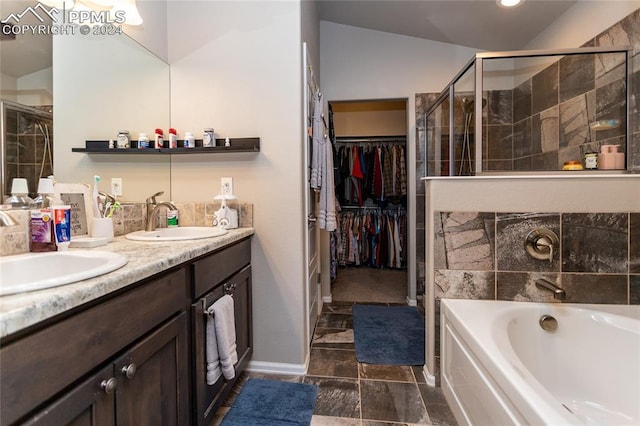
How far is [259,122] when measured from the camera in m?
1.82

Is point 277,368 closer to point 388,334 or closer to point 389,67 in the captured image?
point 388,334

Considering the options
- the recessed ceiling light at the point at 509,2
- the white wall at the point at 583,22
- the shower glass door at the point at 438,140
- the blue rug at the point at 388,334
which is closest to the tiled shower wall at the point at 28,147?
the blue rug at the point at 388,334

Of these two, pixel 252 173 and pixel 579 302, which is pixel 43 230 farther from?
pixel 579 302

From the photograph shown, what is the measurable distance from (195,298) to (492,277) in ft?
5.04

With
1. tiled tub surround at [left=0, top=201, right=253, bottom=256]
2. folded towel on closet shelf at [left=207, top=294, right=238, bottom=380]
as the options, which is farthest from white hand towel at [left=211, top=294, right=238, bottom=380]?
tiled tub surround at [left=0, top=201, right=253, bottom=256]

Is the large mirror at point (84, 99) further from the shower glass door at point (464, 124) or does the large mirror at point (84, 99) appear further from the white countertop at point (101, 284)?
the shower glass door at point (464, 124)

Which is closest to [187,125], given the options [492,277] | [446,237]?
[446,237]

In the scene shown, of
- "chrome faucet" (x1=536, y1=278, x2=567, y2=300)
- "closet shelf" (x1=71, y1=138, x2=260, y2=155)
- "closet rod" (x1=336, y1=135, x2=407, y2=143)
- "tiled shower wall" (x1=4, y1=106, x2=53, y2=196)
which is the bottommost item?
"chrome faucet" (x1=536, y1=278, x2=567, y2=300)

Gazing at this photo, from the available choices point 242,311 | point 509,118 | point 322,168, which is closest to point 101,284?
point 242,311

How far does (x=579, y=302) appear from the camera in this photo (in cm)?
158

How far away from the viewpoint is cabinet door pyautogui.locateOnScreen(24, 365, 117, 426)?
0.62 metres

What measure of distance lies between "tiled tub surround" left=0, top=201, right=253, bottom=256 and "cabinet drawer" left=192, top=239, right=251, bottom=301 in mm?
218

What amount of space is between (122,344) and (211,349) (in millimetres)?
542

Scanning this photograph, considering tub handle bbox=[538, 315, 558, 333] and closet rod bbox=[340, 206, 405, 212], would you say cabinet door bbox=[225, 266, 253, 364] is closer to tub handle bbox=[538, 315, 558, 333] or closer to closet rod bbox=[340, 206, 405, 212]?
tub handle bbox=[538, 315, 558, 333]
